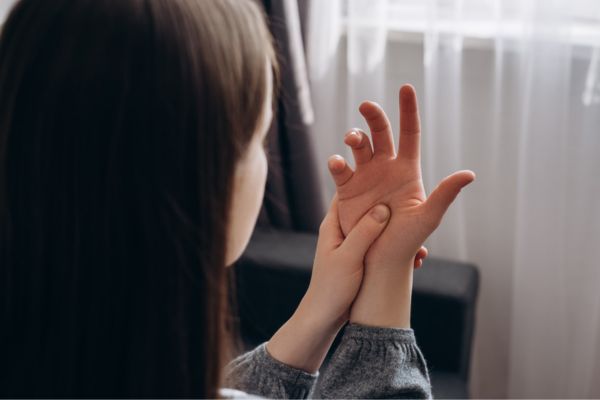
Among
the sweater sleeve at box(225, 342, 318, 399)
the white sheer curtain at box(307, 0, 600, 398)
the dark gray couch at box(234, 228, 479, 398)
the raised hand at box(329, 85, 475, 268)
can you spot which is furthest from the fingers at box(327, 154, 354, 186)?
the white sheer curtain at box(307, 0, 600, 398)

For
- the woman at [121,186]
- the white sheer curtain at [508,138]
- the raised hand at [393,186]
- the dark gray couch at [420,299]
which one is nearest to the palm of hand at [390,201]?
the raised hand at [393,186]

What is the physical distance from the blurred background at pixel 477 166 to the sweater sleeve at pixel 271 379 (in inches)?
23.2

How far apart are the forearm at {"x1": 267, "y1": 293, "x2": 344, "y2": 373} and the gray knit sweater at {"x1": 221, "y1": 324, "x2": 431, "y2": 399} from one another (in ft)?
0.04

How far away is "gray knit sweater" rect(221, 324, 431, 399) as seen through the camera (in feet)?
2.67

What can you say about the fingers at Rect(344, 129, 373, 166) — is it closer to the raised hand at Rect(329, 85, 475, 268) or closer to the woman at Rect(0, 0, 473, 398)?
the raised hand at Rect(329, 85, 475, 268)

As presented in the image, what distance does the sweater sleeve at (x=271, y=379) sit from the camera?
0.88m

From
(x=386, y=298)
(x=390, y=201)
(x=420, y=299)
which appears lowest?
(x=420, y=299)

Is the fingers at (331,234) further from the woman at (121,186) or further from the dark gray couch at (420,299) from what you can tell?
the dark gray couch at (420,299)

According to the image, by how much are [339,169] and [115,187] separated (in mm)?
369

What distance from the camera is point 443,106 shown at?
165cm

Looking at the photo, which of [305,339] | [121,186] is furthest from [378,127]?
[121,186]

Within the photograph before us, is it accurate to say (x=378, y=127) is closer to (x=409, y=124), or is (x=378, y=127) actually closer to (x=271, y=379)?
(x=409, y=124)

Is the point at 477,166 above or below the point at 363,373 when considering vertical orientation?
above

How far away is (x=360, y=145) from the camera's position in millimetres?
891
